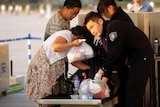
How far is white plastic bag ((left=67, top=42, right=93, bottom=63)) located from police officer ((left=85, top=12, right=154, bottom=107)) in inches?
7.7

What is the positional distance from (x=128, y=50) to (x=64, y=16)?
37.6 inches

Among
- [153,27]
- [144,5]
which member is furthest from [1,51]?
[153,27]

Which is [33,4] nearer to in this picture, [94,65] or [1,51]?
[1,51]

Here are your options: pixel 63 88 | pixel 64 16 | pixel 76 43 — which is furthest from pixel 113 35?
pixel 64 16

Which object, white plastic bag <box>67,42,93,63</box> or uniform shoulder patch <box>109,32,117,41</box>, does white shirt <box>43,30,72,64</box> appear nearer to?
white plastic bag <box>67,42,93,63</box>

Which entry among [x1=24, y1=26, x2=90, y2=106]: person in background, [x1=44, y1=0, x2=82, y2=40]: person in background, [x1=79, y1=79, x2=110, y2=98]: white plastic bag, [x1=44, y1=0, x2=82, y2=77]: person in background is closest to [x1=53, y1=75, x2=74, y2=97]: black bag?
[x1=24, y1=26, x2=90, y2=106]: person in background

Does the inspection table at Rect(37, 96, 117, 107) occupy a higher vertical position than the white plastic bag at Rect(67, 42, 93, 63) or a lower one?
lower

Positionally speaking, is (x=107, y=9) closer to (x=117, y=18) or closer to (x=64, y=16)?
(x=117, y=18)

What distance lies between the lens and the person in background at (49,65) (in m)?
6.04

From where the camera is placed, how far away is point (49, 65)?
612cm

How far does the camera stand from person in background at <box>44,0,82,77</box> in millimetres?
6309

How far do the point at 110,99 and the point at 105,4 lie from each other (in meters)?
1.04

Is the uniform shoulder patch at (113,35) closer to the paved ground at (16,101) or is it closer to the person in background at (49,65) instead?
the person in background at (49,65)

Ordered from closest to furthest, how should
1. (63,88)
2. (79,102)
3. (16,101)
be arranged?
1. (79,102)
2. (63,88)
3. (16,101)
